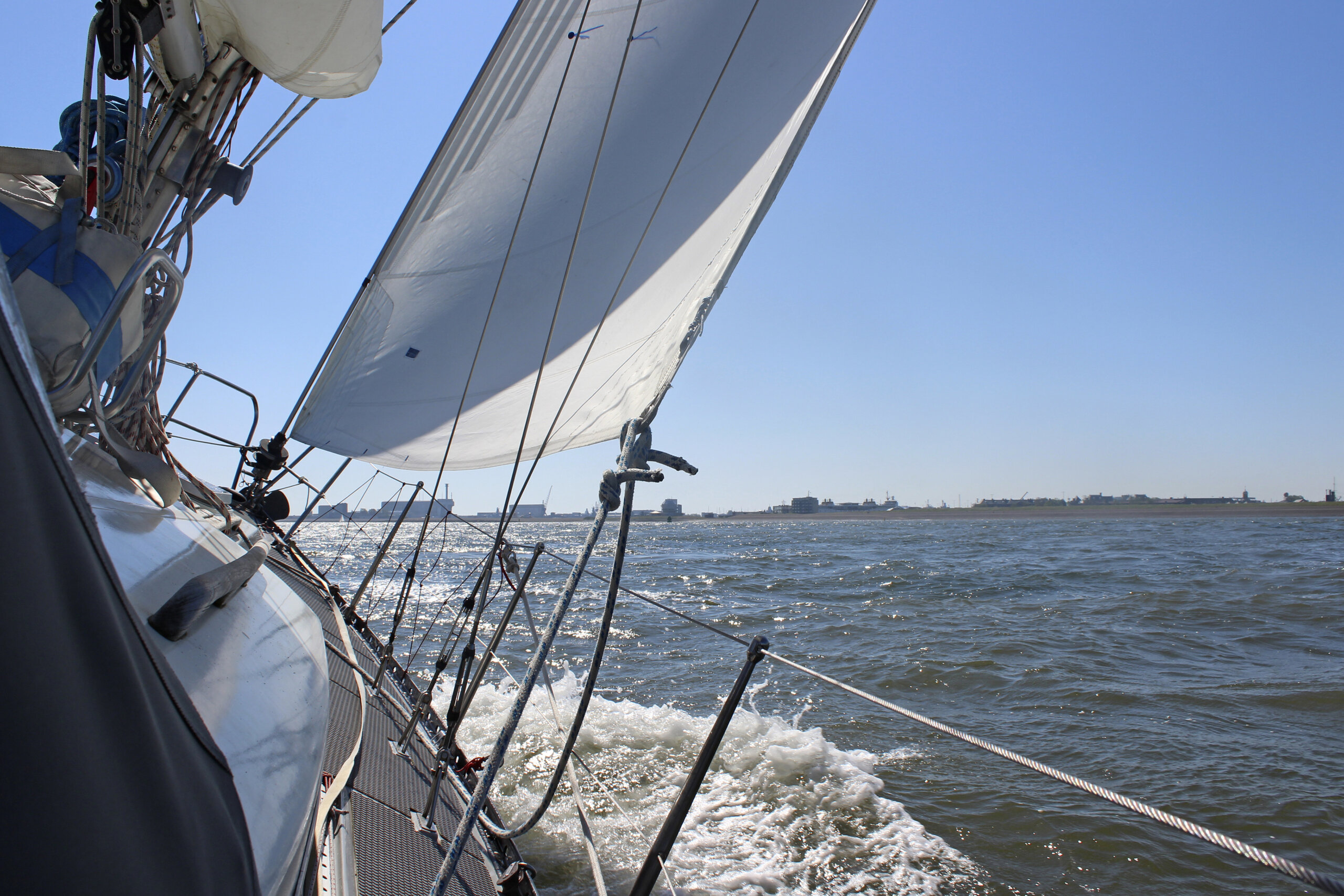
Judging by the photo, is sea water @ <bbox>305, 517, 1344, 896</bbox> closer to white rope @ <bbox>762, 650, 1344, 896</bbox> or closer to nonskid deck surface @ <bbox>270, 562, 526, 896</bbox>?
nonskid deck surface @ <bbox>270, 562, 526, 896</bbox>

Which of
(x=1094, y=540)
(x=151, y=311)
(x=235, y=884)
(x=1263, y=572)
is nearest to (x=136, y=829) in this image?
(x=235, y=884)

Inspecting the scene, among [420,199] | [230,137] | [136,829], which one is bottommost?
[136,829]

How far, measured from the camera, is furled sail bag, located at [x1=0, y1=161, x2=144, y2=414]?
1.08 m

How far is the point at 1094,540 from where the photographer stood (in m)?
24.0

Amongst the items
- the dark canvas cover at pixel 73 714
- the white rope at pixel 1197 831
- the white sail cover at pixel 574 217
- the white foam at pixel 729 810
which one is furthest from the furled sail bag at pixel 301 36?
the white foam at pixel 729 810

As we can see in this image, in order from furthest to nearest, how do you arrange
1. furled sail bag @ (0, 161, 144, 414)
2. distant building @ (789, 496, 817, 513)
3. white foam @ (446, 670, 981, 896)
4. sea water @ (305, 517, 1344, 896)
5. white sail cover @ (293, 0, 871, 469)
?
distant building @ (789, 496, 817, 513), sea water @ (305, 517, 1344, 896), white foam @ (446, 670, 981, 896), white sail cover @ (293, 0, 871, 469), furled sail bag @ (0, 161, 144, 414)

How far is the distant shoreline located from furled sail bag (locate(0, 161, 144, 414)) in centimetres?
4435

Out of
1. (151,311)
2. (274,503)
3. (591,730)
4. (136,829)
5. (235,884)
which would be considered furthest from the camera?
(274,503)

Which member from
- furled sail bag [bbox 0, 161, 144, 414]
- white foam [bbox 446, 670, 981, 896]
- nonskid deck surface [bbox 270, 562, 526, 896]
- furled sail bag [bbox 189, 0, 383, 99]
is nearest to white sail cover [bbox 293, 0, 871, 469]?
furled sail bag [bbox 189, 0, 383, 99]

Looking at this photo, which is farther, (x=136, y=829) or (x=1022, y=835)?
(x=1022, y=835)

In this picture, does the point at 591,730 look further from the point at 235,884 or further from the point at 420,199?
the point at 235,884

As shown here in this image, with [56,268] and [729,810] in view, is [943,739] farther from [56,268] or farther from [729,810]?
[56,268]

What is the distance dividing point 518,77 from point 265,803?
2.54 m

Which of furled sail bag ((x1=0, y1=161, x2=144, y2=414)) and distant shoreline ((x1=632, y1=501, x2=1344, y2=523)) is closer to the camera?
furled sail bag ((x1=0, y1=161, x2=144, y2=414))
